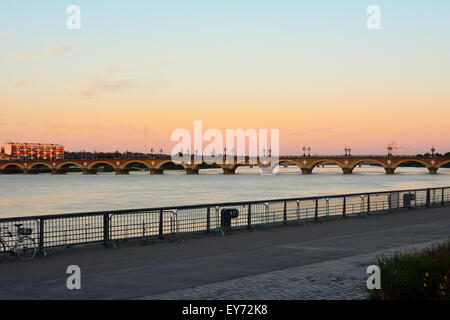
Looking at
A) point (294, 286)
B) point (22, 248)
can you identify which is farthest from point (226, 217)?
point (294, 286)

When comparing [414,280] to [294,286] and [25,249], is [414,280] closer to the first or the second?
[294,286]

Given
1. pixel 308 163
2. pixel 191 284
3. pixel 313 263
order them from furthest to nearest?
pixel 308 163 → pixel 313 263 → pixel 191 284

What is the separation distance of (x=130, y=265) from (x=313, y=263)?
423cm

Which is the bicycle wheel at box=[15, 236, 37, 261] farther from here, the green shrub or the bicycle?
the green shrub

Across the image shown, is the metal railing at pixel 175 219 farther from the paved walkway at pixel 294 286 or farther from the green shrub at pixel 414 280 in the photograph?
the green shrub at pixel 414 280

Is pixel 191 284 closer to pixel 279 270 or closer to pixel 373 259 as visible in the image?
pixel 279 270

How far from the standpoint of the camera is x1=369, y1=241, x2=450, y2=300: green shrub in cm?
817

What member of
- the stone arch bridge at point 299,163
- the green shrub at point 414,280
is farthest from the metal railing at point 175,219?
the stone arch bridge at point 299,163

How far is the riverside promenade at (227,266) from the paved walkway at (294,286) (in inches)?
0.7

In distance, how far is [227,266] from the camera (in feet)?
38.4

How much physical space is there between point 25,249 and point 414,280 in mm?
9205

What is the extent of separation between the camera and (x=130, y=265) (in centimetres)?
1203

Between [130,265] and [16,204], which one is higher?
[130,265]
